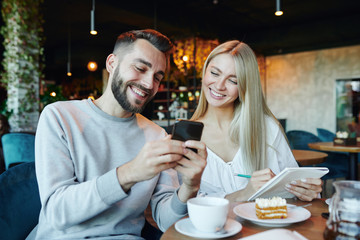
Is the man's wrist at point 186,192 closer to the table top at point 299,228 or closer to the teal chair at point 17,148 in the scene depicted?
the table top at point 299,228

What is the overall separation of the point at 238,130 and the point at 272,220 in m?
0.94

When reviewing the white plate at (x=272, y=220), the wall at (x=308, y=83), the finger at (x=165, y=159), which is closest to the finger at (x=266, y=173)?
the white plate at (x=272, y=220)

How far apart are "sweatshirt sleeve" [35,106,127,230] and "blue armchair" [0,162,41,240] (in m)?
0.18

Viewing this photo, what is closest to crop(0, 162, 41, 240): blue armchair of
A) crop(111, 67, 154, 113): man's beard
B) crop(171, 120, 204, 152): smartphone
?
crop(111, 67, 154, 113): man's beard

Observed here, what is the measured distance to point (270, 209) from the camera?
0.94m

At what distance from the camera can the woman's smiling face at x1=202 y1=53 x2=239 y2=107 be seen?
5.88 feet

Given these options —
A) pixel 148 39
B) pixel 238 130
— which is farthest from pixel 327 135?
pixel 148 39

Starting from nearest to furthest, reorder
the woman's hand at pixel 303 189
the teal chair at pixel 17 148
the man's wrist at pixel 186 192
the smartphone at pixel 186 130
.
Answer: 1. the smartphone at pixel 186 130
2. the man's wrist at pixel 186 192
3. the woman's hand at pixel 303 189
4. the teal chair at pixel 17 148

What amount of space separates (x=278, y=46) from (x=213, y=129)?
721 centimetres

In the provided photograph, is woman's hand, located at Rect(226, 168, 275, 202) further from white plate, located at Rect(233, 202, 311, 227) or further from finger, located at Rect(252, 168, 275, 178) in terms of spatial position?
white plate, located at Rect(233, 202, 311, 227)

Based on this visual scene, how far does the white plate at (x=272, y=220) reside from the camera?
0.89m

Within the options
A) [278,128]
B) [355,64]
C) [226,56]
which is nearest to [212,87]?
[226,56]

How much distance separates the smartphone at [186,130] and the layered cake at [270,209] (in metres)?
0.29

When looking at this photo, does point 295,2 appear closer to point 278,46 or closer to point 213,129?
point 278,46
